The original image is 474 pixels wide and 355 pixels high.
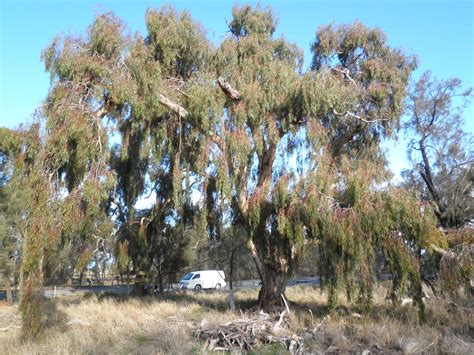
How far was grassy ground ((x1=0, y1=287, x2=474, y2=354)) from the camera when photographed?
9.77 metres

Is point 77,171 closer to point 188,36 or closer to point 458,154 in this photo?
point 188,36

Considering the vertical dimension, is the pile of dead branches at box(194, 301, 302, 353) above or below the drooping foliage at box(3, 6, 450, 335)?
below

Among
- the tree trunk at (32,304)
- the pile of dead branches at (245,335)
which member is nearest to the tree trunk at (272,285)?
the pile of dead branches at (245,335)

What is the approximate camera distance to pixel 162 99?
1425cm

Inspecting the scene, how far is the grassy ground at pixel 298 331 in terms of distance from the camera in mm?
9766

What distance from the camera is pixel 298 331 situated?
38.3ft

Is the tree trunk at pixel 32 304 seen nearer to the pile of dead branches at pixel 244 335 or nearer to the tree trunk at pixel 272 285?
the pile of dead branches at pixel 244 335

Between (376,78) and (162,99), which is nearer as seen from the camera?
(162,99)

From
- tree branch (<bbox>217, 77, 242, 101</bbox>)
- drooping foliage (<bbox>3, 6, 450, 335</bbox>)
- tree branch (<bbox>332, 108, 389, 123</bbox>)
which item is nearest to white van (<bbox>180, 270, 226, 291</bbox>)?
drooping foliage (<bbox>3, 6, 450, 335</bbox>)

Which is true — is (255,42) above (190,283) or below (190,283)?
above

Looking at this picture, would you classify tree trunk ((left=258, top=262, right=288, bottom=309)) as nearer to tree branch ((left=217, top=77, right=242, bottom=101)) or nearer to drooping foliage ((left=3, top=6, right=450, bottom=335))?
drooping foliage ((left=3, top=6, right=450, bottom=335))

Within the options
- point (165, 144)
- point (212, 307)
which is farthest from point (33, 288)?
point (212, 307)

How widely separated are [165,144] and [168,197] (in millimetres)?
4817

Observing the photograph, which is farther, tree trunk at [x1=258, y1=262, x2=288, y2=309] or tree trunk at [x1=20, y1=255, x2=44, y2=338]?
tree trunk at [x1=258, y1=262, x2=288, y2=309]
